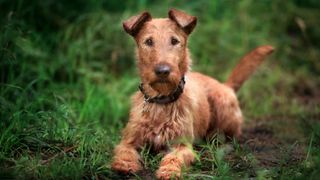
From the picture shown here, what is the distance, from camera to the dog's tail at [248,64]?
7.59 m

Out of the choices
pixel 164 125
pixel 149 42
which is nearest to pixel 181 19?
pixel 149 42

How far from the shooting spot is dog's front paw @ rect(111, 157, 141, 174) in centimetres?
550

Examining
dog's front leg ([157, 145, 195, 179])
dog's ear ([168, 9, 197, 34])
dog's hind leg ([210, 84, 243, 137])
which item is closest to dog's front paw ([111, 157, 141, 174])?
dog's front leg ([157, 145, 195, 179])

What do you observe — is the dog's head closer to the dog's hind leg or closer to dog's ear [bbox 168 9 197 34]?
dog's ear [bbox 168 9 197 34]

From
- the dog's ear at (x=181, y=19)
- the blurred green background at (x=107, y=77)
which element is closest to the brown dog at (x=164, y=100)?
the dog's ear at (x=181, y=19)

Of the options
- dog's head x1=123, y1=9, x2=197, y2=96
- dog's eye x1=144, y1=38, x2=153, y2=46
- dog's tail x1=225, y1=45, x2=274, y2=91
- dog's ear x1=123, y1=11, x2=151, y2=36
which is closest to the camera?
dog's head x1=123, y1=9, x2=197, y2=96

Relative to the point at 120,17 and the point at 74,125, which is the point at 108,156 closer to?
the point at 74,125

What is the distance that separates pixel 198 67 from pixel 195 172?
4226 millimetres

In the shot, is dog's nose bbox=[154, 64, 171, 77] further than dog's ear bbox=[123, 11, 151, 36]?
No

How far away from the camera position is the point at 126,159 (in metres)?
5.73

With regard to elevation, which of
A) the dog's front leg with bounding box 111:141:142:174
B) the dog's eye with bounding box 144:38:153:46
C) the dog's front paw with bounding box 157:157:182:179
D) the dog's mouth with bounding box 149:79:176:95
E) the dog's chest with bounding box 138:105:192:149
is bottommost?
the dog's front leg with bounding box 111:141:142:174

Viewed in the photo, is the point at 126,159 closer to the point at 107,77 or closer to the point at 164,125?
the point at 164,125

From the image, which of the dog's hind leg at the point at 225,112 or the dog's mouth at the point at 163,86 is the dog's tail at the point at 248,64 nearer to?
the dog's hind leg at the point at 225,112

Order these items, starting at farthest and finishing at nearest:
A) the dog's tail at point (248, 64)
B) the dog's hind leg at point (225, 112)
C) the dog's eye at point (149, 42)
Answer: the dog's tail at point (248, 64) → the dog's hind leg at point (225, 112) → the dog's eye at point (149, 42)
